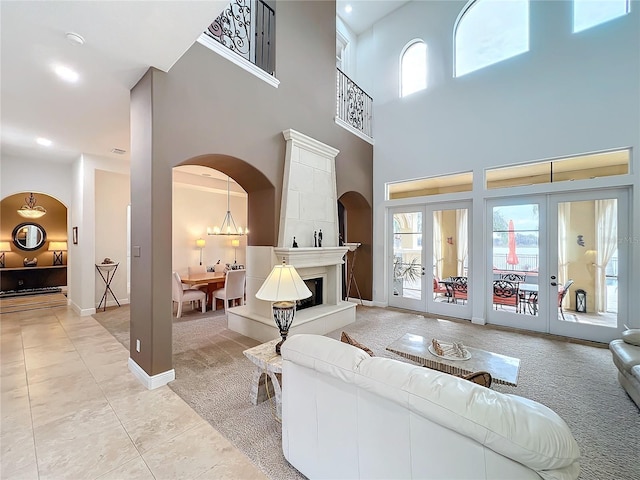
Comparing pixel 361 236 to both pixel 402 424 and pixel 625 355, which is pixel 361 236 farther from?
pixel 402 424

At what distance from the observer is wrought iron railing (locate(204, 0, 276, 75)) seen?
3.79m

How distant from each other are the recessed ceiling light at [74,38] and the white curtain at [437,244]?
18.5 ft

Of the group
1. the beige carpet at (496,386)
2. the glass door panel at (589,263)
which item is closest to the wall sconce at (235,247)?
the beige carpet at (496,386)

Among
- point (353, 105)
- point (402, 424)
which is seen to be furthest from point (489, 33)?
point (402, 424)

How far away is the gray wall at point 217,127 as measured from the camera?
2.86m

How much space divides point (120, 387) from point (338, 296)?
11.0 ft

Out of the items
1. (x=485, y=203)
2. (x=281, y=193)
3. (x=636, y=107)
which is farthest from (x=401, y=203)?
(x=636, y=107)

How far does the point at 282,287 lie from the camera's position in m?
2.30

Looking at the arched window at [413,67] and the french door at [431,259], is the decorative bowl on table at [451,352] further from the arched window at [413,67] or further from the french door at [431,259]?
the arched window at [413,67]

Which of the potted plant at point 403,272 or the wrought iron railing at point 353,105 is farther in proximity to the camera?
the wrought iron railing at point 353,105

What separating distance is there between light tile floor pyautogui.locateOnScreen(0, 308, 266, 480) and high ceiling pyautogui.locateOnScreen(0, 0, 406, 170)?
324 centimetres

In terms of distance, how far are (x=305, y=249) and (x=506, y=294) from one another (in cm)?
364

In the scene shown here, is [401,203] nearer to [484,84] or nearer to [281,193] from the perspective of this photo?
[484,84]

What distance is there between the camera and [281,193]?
4.30 meters
